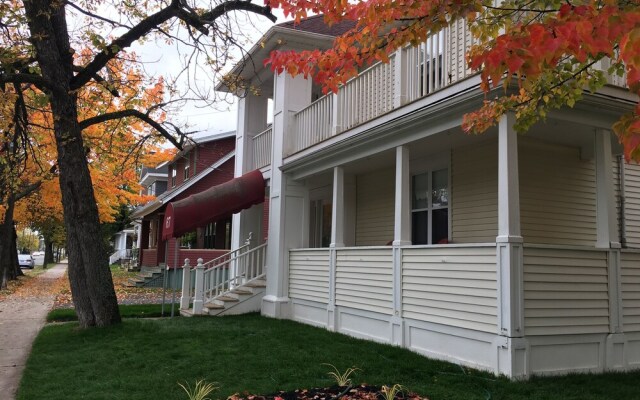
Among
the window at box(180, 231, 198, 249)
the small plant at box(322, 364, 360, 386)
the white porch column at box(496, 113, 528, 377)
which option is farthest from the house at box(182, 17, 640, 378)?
the window at box(180, 231, 198, 249)

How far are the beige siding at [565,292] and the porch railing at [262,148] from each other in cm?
848

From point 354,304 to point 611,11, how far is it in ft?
23.7

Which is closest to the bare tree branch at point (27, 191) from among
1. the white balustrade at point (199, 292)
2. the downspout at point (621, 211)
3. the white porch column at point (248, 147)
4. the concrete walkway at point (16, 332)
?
the concrete walkway at point (16, 332)

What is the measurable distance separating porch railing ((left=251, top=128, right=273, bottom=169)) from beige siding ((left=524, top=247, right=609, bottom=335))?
27.8 feet

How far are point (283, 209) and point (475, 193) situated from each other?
16.1 feet

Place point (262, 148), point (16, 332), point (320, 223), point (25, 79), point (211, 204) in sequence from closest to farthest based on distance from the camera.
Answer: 1. point (25, 79)
2. point (16, 332)
3. point (211, 204)
4. point (320, 223)
5. point (262, 148)

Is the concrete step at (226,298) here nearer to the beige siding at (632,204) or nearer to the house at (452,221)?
the house at (452,221)

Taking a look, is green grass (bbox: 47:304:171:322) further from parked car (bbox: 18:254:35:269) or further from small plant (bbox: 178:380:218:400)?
parked car (bbox: 18:254:35:269)

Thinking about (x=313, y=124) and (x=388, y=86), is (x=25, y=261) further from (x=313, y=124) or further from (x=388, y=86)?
(x=388, y=86)

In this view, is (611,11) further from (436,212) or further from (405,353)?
(436,212)

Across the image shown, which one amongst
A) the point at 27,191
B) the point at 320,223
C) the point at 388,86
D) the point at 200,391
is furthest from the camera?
the point at 27,191

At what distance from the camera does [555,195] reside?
880 cm

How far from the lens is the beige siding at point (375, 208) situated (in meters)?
11.2

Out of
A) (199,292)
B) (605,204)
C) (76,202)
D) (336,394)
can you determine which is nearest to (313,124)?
(199,292)
